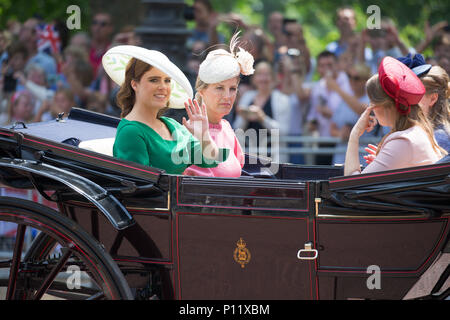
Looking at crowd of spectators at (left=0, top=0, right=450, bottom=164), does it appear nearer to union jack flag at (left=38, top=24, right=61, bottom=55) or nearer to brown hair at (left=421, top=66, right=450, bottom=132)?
union jack flag at (left=38, top=24, right=61, bottom=55)

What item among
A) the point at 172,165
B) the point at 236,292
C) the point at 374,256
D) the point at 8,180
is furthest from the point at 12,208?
the point at 374,256

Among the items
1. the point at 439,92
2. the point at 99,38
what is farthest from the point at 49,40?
the point at 439,92

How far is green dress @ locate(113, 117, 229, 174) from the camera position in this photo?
3172 mm

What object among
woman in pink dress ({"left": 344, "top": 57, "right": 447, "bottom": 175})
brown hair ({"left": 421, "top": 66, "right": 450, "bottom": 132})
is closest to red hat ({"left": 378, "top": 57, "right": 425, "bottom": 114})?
woman in pink dress ({"left": 344, "top": 57, "right": 447, "bottom": 175})

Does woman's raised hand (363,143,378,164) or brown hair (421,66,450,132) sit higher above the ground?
brown hair (421,66,450,132)

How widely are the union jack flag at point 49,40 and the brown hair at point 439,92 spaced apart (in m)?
5.25

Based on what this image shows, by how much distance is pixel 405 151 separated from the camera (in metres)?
2.99

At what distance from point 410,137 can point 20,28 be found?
20.5 feet

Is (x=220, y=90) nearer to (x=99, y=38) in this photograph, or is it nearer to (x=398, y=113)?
(x=398, y=113)

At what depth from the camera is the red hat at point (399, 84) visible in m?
2.96

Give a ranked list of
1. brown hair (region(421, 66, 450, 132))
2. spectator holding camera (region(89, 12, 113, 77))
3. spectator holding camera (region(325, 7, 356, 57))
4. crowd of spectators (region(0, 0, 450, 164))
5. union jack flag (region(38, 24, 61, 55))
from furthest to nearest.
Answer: spectator holding camera (region(89, 12, 113, 77)) → union jack flag (region(38, 24, 61, 55)) → spectator holding camera (region(325, 7, 356, 57)) → crowd of spectators (region(0, 0, 450, 164)) → brown hair (region(421, 66, 450, 132))

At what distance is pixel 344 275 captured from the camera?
2.86 metres

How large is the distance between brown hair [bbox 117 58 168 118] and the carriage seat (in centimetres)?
19

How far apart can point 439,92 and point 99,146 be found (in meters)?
1.81
